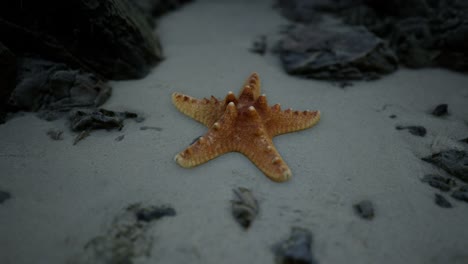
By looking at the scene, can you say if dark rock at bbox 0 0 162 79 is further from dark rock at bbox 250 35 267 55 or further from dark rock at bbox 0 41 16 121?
dark rock at bbox 250 35 267 55

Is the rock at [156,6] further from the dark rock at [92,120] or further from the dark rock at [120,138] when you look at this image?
the dark rock at [120,138]

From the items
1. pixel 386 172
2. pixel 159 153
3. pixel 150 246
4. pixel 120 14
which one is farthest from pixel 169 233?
pixel 120 14

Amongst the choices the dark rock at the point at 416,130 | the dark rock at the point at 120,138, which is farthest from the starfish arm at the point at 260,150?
the dark rock at the point at 416,130

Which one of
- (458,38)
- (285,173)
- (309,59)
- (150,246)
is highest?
(458,38)

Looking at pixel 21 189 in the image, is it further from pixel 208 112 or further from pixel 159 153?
pixel 208 112

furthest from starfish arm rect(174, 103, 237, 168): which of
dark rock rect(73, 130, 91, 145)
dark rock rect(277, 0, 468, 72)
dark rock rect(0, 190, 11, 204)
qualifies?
dark rock rect(277, 0, 468, 72)

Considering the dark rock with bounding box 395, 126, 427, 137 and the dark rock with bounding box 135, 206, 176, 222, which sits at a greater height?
the dark rock with bounding box 395, 126, 427, 137
